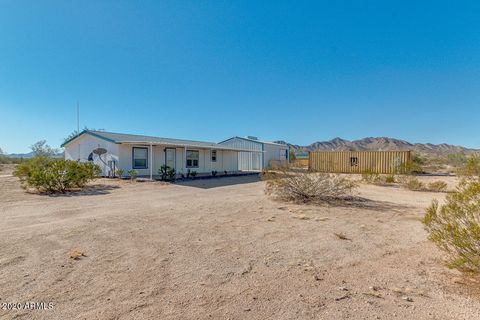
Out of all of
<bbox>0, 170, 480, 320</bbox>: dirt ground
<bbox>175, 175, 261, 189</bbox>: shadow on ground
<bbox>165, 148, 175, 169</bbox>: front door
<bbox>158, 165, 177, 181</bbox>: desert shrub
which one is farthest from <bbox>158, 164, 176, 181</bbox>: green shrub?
<bbox>0, 170, 480, 320</bbox>: dirt ground

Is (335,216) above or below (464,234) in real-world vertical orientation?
below

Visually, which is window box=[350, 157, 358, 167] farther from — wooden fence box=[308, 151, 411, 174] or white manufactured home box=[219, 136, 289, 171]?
white manufactured home box=[219, 136, 289, 171]

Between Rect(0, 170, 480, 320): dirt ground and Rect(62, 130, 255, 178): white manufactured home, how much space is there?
32.6 feet

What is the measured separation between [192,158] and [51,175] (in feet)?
34.9

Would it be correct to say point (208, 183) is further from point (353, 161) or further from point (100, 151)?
point (353, 161)

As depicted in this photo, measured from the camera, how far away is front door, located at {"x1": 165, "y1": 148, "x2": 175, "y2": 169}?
18.5 metres

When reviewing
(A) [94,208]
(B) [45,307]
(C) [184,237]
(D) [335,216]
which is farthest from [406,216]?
(A) [94,208]

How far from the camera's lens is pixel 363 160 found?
25.1 m

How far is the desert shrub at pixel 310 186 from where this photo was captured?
879 centimetres

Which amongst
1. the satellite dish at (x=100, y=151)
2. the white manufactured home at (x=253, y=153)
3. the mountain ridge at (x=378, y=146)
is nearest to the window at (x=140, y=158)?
the satellite dish at (x=100, y=151)

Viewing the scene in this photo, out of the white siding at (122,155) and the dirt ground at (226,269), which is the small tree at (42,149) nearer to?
the white siding at (122,155)

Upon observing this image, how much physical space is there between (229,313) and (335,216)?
16.5 ft

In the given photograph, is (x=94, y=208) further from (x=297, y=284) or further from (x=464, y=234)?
(x=464, y=234)

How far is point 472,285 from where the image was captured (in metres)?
3.02
